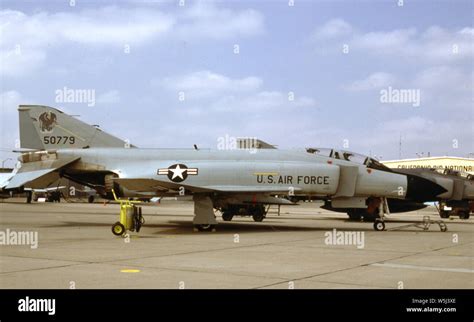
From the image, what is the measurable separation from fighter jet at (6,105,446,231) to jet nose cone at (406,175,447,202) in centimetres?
3

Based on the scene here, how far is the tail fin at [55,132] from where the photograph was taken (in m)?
18.8

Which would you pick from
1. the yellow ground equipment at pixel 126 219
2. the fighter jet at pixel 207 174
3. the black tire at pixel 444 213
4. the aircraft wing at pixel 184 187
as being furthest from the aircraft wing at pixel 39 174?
the black tire at pixel 444 213

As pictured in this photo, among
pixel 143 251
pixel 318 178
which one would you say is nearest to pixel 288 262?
pixel 143 251

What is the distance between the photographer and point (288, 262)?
9.38 meters

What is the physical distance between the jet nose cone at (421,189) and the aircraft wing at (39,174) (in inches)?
440

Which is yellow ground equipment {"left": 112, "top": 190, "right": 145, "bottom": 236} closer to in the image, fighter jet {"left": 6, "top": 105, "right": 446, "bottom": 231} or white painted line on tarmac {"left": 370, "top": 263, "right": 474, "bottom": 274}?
fighter jet {"left": 6, "top": 105, "right": 446, "bottom": 231}

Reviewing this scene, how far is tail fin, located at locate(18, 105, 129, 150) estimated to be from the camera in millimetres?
18797

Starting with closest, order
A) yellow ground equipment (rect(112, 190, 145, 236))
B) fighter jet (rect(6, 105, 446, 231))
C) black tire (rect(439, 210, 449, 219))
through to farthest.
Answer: yellow ground equipment (rect(112, 190, 145, 236))
fighter jet (rect(6, 105, 446, 231))
black tire (rect(439, 210, 449, 219))

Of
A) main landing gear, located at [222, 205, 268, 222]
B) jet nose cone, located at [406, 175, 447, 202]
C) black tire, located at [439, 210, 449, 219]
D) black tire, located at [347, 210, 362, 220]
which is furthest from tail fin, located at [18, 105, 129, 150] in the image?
black tire, located at [439, 210, 449, 219]

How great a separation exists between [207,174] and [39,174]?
19.0ft

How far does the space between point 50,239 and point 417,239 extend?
32.3 feet
